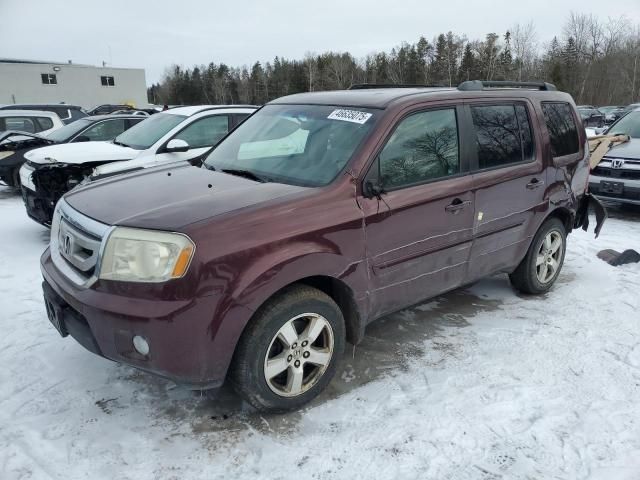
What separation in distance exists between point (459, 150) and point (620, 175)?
565 centimetres

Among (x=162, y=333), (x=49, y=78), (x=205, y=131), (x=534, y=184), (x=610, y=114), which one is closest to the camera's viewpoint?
(x=162, y=333)

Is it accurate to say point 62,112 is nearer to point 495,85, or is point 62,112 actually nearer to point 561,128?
point 495,85

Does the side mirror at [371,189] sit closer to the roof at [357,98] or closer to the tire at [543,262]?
the roof at [357,98]

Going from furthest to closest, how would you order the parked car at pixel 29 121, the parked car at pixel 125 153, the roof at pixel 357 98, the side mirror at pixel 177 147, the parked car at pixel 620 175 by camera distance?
the parked car at pixel 29 121 < the parked car at pixel 620 175 < the side mirror at pixel 177 147 < the parked car at pixel 125 153 < the roof at pixel 357 98

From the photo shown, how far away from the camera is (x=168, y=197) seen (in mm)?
3021

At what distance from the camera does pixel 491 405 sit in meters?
3.09

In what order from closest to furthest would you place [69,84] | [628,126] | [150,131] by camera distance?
[150,131] < [628,126] < [69,84]

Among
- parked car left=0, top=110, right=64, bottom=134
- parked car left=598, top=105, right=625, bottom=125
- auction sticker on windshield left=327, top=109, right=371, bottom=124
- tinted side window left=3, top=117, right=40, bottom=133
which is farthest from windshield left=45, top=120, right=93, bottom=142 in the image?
parked car left=598, top=105, right=625, bottom=125

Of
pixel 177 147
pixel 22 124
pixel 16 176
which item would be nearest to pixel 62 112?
pixel 22 124

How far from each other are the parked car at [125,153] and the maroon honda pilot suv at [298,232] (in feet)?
8.74

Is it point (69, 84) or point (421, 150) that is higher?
point (69, 84)

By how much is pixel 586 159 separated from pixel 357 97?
8.96 feet

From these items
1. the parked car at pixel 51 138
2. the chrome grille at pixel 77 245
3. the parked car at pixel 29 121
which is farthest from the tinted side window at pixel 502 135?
the parked car at pixel 29 121

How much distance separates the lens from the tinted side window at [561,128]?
15.1ft
